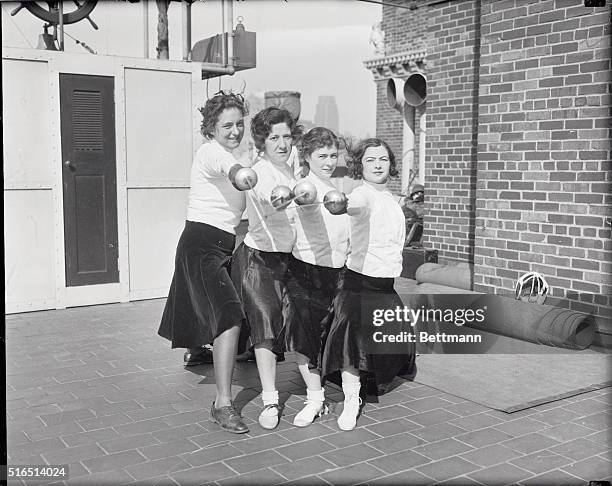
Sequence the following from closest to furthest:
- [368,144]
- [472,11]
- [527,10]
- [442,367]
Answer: [368,144] → [442,367] → [527,10] → [472,11]

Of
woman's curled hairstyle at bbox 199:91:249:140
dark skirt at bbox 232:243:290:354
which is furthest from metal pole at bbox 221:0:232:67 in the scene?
dark skirt at bbox 232:243:290:354

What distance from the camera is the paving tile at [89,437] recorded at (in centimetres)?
404

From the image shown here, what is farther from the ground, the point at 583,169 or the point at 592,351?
the point at 583,169

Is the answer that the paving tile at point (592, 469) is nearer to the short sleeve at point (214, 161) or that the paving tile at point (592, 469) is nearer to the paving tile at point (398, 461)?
the paving tile at point (398, 461)

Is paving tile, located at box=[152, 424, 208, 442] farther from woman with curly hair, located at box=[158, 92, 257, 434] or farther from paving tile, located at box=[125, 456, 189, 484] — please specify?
paving tile, located at box=[125, 456, 189, 484]

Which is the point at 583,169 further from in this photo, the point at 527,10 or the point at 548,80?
the point at 527,10

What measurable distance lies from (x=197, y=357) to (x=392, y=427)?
1.90m

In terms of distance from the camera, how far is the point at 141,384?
514 cm

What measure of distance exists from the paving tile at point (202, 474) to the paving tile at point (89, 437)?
674 millimetres

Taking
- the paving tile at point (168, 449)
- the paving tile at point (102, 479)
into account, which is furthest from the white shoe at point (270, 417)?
the paving tile at point (102, 479)

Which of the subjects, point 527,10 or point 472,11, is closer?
point 527,10

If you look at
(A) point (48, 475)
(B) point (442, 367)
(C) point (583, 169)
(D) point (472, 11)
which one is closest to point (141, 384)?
(A) point (48, 475)

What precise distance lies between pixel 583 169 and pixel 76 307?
16.9 feet

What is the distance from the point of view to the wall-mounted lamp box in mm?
9047
